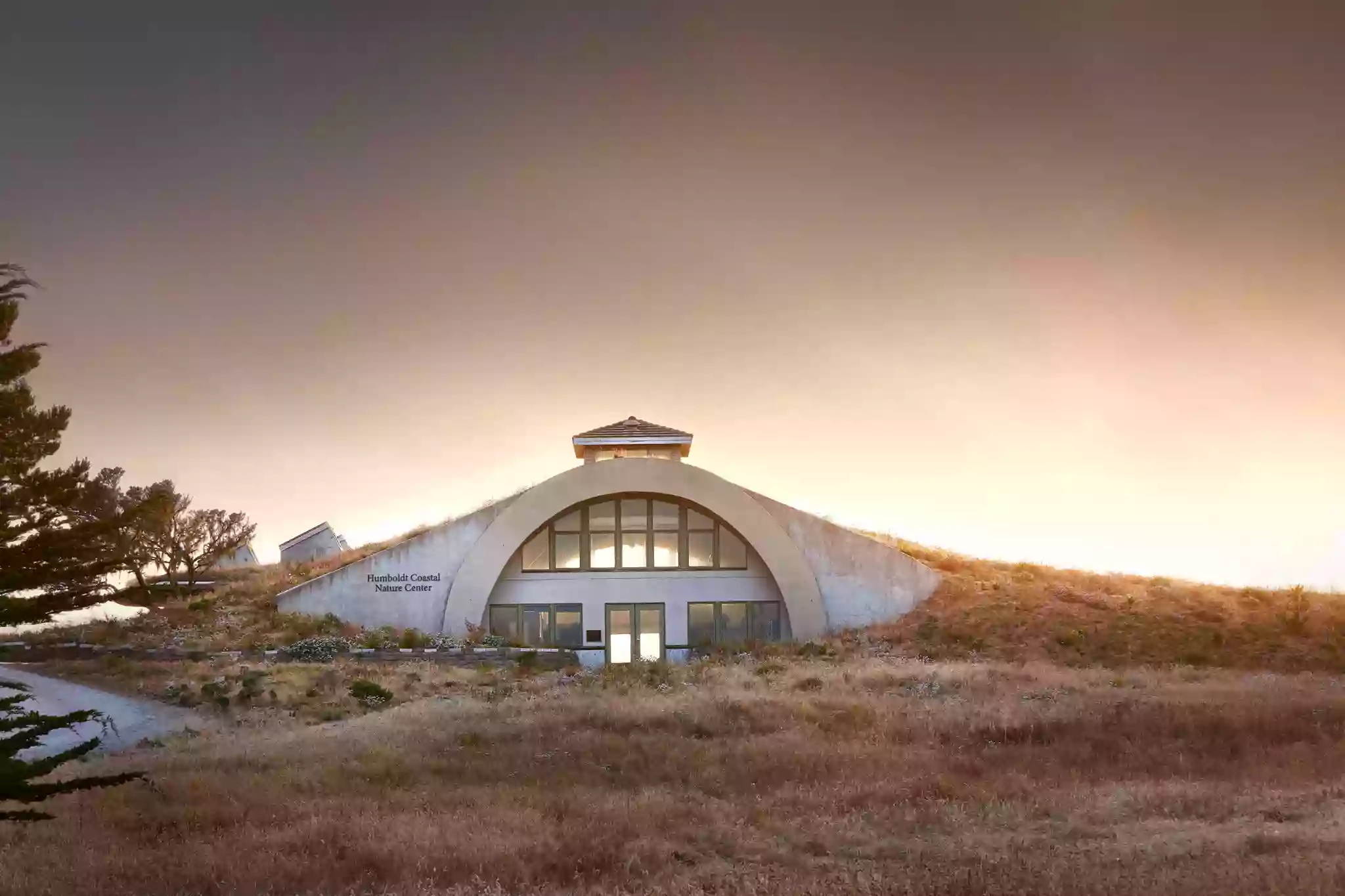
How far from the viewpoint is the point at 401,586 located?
125 ft

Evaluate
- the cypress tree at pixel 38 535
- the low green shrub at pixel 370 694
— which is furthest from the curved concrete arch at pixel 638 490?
the cypress tree at pixel 38 535

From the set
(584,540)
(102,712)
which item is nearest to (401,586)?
(584,540)

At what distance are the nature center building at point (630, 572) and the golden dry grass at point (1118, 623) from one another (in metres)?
2.20

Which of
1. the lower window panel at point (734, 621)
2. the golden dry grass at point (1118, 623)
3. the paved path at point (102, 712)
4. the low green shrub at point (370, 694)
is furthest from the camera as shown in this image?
the lower window panel at point (734, 621)

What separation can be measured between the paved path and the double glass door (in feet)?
54.4

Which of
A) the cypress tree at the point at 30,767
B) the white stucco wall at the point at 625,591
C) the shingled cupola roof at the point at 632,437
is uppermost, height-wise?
the shingled cupola roof at the point at 632,437

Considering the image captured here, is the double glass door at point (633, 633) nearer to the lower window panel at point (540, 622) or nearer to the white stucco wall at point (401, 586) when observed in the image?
the lower window panel at point (540, 622)

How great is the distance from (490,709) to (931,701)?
9.56 meters

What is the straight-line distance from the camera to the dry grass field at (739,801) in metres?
9.59

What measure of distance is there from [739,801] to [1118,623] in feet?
87.1

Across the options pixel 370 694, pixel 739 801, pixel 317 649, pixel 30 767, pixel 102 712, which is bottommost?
pixel 739 801

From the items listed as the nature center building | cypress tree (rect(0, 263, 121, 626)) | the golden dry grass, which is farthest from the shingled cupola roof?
cypress tree (rect(0, 263, 121, 626))

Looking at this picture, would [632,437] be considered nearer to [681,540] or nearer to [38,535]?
[681,540]

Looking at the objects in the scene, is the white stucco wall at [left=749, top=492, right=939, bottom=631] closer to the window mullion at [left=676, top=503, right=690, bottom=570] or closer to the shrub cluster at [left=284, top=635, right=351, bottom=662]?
the window mullion at [left=676, top=503, right=690, bottom=570]
